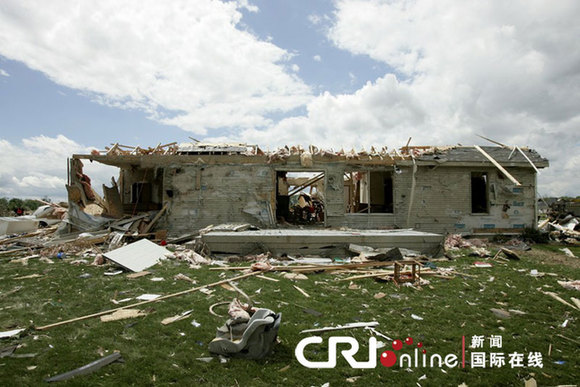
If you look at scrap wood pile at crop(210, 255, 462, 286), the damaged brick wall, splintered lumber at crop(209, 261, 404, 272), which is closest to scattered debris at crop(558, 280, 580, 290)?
scrap wood pile at crop(210, 255, 462, 286)

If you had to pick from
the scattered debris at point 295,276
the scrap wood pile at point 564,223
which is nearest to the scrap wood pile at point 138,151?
the scattered debris at point 295,276

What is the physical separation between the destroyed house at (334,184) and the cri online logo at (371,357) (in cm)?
927

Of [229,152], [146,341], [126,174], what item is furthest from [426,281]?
[126,174]

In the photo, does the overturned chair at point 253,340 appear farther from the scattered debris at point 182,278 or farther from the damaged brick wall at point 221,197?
the damaged brick wall at point 221,197

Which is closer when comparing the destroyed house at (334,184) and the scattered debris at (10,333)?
the scattered debris at (10,333)

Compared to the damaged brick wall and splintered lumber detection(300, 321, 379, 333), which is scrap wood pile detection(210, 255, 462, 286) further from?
the damaged brick wall

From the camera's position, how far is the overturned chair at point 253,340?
11.6 ft

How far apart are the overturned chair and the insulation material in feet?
16.7

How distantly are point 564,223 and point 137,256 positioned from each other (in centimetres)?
2232

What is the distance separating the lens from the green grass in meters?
3.32

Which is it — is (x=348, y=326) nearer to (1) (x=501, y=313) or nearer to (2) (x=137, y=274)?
(1) (x=501, y=313)

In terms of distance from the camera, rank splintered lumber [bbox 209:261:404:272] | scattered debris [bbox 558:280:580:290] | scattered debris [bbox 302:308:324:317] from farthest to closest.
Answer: splintered lumber [bbox 209:261:404:272], scattered debris [bbox 558:280:580:290], scattered debris [bbox 302:308:324:317]

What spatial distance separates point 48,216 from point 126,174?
6.34 meters

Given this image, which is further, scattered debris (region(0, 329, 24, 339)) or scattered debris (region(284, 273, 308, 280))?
scattered debris (region(284, 273, 308, 280))
